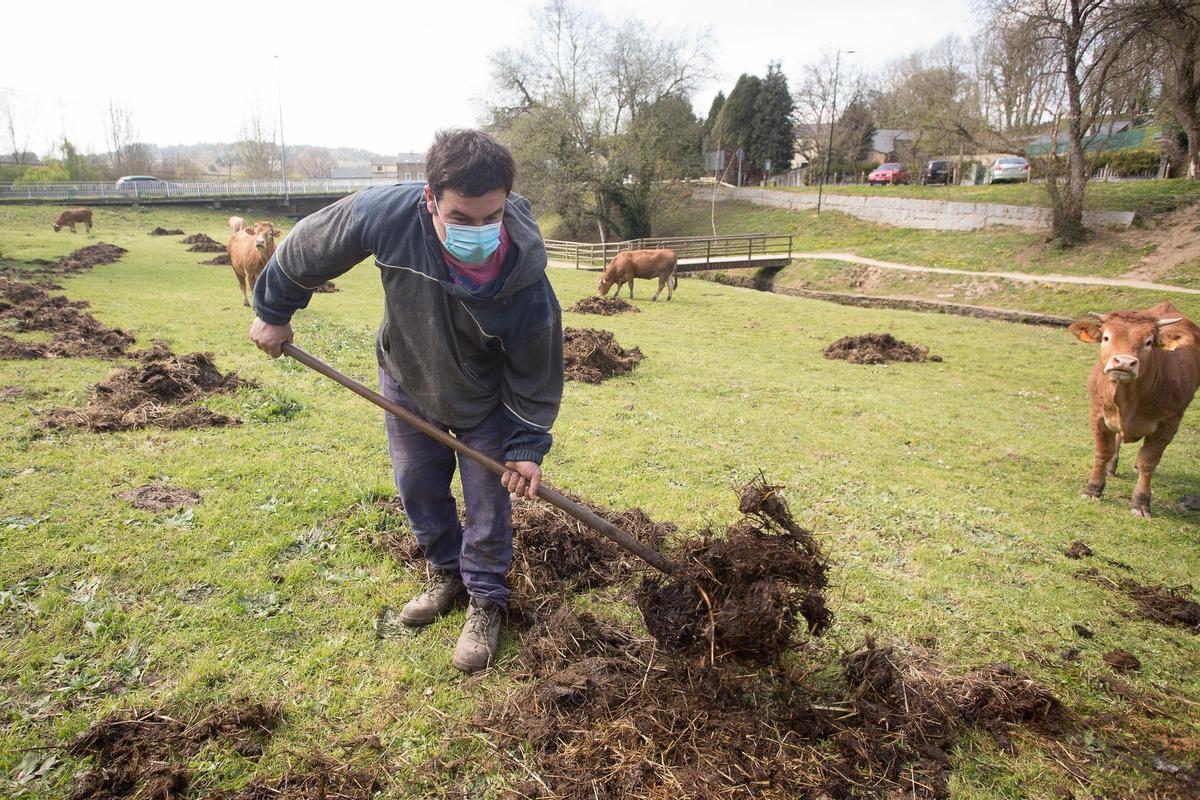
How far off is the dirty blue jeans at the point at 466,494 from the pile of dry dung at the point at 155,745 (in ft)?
3.65

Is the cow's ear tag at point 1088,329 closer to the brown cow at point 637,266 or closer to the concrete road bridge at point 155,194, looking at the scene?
the brown cow at point 637,266

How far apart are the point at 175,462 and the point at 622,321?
11.6m

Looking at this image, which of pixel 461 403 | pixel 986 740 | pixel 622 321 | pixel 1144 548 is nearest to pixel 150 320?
pixel 622 321

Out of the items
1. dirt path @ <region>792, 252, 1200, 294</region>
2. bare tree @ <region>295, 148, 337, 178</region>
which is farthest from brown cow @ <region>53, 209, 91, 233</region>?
bare tree @ <region>295, 148, 337, 178</region>

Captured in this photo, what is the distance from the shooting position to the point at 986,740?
10.1ft

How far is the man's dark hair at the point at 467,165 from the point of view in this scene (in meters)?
2.71

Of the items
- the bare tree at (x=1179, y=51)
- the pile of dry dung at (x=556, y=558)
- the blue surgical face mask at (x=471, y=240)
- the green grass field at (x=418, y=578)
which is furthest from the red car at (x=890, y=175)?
the blue surgical face mask at (x=471, y=240)

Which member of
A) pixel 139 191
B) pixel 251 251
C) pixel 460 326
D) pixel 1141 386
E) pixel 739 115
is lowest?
pixel 1141 386

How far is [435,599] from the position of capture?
3.70 metres

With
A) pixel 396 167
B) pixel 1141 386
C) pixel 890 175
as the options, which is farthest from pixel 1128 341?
pixel 396 167

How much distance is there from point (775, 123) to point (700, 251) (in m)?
28.3

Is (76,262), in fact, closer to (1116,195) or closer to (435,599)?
(435,599)

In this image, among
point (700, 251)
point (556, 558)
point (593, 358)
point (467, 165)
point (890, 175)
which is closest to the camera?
point (467, 165)

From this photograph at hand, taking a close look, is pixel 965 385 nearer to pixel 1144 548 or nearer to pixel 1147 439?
pixel 1147 439
